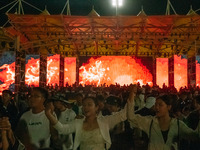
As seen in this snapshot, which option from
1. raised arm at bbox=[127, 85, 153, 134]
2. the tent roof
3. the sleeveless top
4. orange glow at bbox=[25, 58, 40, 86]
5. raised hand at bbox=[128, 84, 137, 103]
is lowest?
→ the sleeveless top

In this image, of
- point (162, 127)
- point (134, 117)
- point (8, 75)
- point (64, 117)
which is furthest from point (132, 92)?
point (8, 75)

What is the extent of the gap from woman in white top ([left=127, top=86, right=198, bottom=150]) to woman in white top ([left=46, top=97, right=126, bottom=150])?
24 cm

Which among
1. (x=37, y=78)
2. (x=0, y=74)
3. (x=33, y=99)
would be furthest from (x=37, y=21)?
(x=33, y=99)

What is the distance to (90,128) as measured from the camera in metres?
3.25

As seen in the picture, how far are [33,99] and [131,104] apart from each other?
1.34 metres

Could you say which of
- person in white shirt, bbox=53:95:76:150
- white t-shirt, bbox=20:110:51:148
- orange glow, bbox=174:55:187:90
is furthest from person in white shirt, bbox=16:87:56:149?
orange glow, bbox=174:55:187:90

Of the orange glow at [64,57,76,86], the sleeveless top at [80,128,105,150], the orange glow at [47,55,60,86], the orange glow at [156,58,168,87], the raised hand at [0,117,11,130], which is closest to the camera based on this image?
the raised hand at [0,117,11,130]

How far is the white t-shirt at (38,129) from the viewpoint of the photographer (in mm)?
3345

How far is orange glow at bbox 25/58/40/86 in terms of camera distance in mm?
15531

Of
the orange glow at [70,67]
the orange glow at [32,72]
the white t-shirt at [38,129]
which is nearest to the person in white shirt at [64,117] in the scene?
the white t-shirt at [38,129]

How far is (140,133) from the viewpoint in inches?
323

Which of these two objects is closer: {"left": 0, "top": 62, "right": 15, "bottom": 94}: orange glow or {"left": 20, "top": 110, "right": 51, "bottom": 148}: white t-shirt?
{"left": 20, "top": 110, "right": 51, "bottom": 148}: white t-shirt

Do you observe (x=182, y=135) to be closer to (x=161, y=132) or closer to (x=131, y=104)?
(x=161, y=132)

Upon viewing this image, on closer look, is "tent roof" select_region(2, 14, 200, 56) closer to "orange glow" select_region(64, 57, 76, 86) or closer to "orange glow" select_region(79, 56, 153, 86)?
"orange glow" select_region(64, 57, 76, 86)
